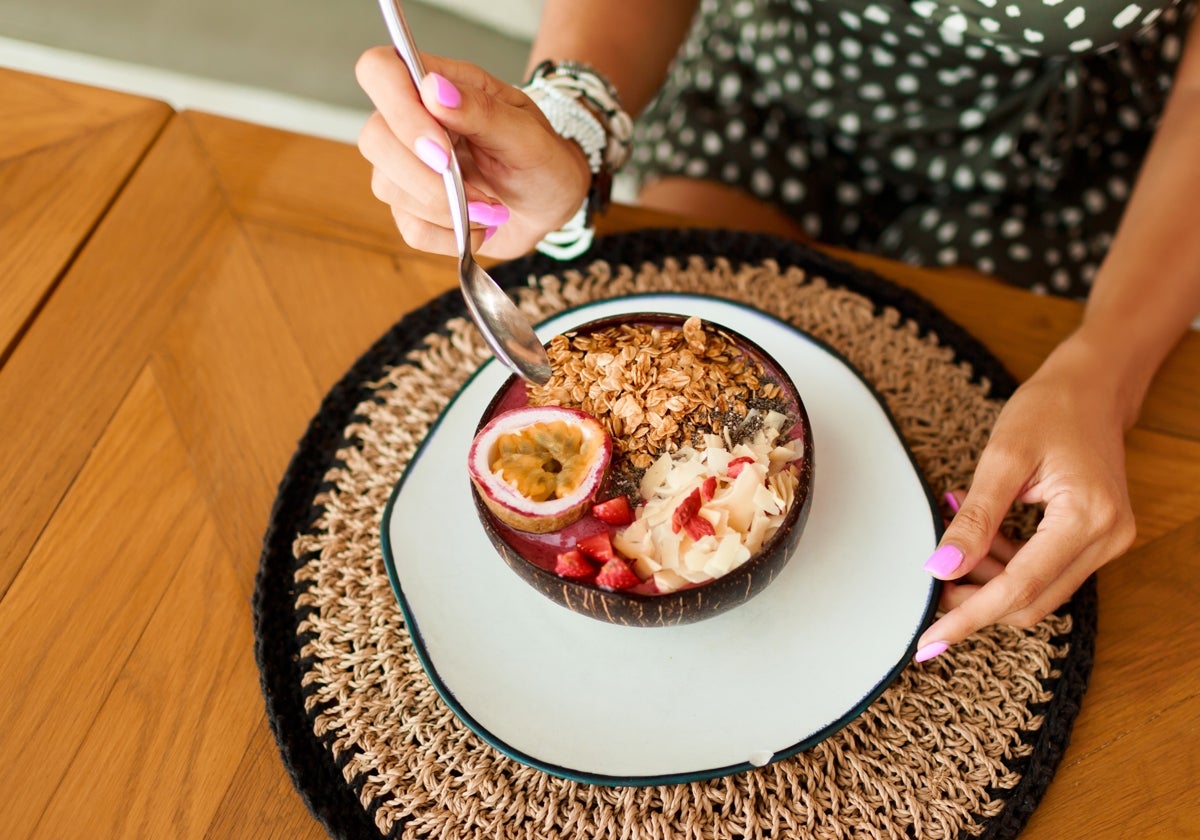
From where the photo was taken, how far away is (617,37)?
3.07 ft

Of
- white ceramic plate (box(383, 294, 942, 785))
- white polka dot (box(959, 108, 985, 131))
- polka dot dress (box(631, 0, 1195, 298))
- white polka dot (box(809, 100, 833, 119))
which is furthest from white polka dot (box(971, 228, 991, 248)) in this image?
white ceramic plate (box(383, 294, 942, 785))

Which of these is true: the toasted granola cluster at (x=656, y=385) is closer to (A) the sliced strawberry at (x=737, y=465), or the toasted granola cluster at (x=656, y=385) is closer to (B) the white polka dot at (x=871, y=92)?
(A) the sliced strawberry at (x=737, y=465)

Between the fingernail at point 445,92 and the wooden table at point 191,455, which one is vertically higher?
the fingernail at point 445,92

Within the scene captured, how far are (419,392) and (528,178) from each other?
0.20 m

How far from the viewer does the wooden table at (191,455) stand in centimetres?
61

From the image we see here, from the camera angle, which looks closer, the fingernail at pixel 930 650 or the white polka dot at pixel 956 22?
the fingernail at pixel 930 650

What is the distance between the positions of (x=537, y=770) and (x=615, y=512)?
19cm

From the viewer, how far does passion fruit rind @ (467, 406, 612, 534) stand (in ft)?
1.88

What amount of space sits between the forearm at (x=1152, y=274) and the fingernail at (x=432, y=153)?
52 centimetres

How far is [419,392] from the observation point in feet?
2.52

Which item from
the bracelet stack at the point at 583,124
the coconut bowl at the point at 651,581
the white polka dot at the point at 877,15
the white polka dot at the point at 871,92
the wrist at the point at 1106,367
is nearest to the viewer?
the coconut bowl at the point at 651,581

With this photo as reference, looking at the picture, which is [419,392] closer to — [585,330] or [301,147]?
[585,330]

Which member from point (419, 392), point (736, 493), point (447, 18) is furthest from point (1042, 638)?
point (447, 18)

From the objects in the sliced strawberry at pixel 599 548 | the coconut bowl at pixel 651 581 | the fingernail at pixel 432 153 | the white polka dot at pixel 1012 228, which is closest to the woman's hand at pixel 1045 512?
the coconut bowl at pixel 651 581
